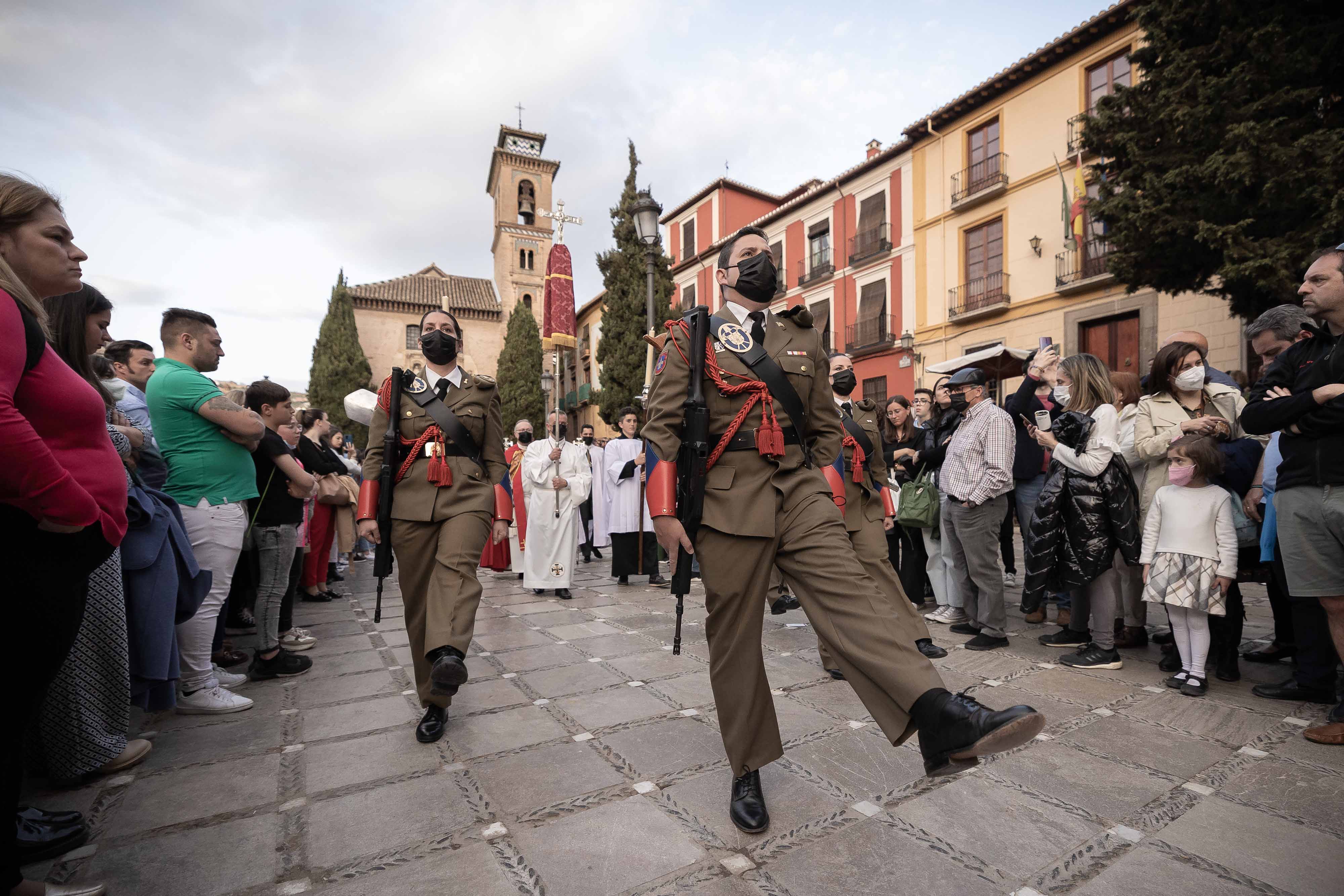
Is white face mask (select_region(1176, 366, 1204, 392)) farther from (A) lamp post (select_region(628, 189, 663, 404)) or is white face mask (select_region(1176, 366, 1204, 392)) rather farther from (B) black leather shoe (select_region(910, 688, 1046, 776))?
(A) lamp post (select_region(628, 189, 663, 404))

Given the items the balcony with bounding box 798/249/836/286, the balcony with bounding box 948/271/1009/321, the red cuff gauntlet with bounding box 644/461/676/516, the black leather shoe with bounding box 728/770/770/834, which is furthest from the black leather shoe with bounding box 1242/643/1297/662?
the balcony with bounding box 798/249/836/286

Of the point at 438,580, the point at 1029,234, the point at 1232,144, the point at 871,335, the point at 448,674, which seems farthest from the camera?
the point at 871,335

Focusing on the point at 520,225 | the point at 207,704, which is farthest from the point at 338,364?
the point at 207,704

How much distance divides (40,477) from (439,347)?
2.21 metres

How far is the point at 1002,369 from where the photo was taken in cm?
1250

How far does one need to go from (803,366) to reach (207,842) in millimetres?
2643

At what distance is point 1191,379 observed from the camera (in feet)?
13.4

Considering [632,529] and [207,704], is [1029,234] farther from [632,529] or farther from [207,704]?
[207,704]

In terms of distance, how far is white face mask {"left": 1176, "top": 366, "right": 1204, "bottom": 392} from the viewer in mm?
4070

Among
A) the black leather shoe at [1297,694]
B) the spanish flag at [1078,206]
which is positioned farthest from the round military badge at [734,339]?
the spanish flag at [1078,206]

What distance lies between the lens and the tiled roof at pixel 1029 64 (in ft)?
46.8

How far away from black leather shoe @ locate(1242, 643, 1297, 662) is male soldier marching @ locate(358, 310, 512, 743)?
4.80 m

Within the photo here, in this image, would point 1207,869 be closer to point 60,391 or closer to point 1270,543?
point 1270,543

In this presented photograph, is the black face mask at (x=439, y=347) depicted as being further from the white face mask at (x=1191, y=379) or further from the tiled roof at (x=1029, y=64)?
the tiled roof at (x=1029, y=64)
